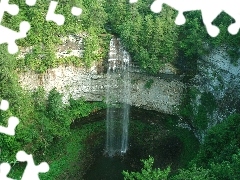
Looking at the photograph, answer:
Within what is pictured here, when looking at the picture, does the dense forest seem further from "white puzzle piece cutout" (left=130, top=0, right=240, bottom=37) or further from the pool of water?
"white puzzle piece cutout" (left=130, top=0, right=240, bottom=37)

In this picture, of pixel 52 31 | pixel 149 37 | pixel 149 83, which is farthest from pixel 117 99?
pixel 52 31

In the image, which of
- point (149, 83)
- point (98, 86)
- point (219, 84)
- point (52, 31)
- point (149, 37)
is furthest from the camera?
point (98, 86)

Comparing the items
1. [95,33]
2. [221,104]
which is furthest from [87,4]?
[221,104]

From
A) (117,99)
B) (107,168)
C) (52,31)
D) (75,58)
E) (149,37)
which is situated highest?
(52,31)

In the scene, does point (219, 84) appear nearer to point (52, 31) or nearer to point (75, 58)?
point (75, 58)

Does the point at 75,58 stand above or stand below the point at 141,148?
above

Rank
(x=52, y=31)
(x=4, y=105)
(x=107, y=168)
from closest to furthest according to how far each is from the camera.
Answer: (x=4, y=105)
(x=107, y=168)
(x=52, y=31)

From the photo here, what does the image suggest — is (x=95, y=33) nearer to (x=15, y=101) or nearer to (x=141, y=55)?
(x=141, y=55)
